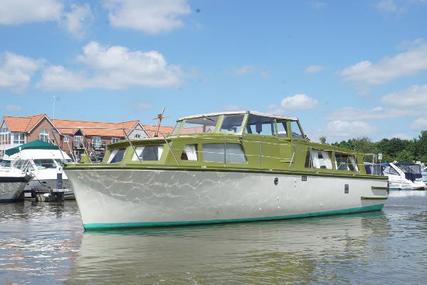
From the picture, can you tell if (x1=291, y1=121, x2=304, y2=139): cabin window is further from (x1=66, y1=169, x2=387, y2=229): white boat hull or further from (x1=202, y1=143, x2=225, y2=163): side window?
(x1=202, y1=143, x2=225, y2=163): side window

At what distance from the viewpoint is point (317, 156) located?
19000 mm

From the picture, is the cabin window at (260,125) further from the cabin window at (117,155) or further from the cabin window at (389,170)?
the cabin window at (389,170)

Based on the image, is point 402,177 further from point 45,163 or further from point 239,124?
point 239,124

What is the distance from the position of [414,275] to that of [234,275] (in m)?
2.95

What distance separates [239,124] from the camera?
16922mm

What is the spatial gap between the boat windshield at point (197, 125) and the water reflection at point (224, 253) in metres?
3.54

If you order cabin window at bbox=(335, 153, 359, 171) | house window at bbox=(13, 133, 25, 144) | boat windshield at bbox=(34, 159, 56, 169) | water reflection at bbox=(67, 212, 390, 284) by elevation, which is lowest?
water reflection at bbox=(67, 212, 390, 284)

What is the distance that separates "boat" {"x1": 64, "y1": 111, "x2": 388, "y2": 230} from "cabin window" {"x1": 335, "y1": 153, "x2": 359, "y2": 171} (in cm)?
27

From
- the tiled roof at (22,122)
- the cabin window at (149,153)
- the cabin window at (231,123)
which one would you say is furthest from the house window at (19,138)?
the cabin window at (149,153)

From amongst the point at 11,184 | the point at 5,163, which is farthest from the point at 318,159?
the point at 5,163

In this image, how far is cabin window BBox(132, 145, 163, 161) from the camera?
1477cm

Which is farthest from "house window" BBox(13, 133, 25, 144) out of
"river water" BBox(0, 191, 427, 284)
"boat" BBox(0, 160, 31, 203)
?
"river water" BBox(0, 191, 427, 284)

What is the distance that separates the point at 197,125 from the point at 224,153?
240 cm

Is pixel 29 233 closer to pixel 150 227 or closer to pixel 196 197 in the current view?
pixel 150 227
